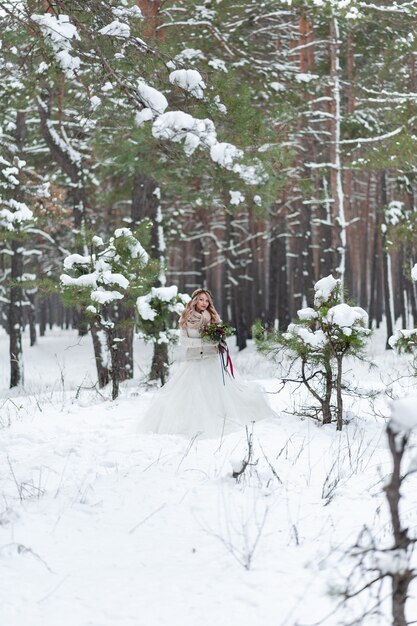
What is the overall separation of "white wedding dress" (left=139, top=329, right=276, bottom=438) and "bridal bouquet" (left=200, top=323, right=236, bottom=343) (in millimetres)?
112

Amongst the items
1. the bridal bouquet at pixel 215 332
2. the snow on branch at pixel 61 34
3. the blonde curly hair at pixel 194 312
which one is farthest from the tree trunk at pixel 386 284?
the snow on branch at pixel 61 34

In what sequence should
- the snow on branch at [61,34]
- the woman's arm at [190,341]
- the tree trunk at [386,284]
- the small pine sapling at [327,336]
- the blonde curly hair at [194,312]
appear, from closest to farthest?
the snow on branch at [61,34]
the small pine sapling at [327,336]
the woman's arm at [190,341]
the blonde curly hair at [194,312]
the tree trunk at [386,284]

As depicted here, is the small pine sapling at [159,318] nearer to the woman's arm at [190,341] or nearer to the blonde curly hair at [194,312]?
the blonde curly hair at [194,312]

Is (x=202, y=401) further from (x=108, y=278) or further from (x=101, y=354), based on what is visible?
(x=101, y=354)

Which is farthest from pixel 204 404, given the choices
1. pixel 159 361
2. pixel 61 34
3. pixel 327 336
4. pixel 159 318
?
pixel 159 361

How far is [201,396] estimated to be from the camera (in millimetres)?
7352

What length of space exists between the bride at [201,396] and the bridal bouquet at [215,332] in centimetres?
9

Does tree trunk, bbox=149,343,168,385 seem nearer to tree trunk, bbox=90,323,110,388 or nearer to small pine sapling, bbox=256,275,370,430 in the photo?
tree trunk, bbox=90,323,110,388

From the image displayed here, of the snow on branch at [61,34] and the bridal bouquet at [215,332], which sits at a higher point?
the snow on branch at [61,34]

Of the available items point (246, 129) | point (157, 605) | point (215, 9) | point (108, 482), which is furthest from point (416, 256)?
point (157, 605)

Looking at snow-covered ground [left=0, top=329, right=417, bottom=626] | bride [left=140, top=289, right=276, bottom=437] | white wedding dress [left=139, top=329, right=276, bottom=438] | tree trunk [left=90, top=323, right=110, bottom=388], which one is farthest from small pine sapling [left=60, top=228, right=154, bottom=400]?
snow-covered ground [left=0, top=329, right=417, bottom=626]

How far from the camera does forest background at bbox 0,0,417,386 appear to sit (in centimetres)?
576

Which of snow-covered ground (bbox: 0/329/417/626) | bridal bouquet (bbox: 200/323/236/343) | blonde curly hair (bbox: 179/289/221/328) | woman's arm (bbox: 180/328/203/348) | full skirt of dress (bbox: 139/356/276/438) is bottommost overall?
snow-covered ground (bbox: 0/329/417/626)

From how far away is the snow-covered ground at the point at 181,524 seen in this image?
127 inches
